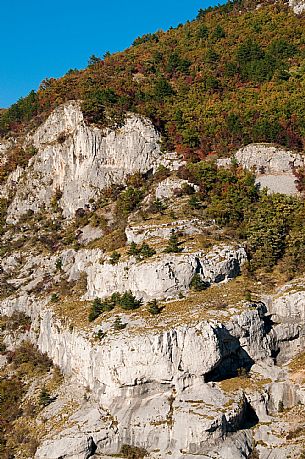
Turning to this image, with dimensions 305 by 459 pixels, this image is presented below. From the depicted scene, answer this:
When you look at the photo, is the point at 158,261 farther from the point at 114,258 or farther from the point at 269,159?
the point at 269,159

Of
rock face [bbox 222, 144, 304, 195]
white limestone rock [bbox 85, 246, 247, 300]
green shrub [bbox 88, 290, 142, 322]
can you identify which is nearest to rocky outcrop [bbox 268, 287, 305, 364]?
white limestone rock [bbox 85, 246, 247, 300]

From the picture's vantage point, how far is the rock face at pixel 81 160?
221 ft

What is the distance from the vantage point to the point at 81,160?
226ft

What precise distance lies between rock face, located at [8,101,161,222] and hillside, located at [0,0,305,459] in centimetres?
23

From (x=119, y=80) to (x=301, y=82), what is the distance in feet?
101

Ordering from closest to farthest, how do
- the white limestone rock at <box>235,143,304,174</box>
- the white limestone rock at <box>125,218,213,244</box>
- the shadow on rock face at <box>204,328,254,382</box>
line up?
1. the shadow on rock face at <box>204,328,254,382</box>
2. the white limestone rock at <box>125,218,213,244</box>
3. the white limestone rock at <box>235,143,304,174</box>

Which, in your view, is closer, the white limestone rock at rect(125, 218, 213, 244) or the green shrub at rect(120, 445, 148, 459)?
the green shrub at rect(120, 445, 148, 459)

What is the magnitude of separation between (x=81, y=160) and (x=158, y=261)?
101ft

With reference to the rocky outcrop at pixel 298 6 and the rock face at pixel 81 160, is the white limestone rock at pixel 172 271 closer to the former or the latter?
the rock face at pixel 81 160

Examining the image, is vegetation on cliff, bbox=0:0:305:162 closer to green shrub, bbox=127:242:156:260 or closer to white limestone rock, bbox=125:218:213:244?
white limestone rock, bbox=125:218:213:244

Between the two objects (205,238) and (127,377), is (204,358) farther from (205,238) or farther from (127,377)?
(205,238)

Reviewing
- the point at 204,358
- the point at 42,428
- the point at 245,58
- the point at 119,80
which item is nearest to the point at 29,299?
the point at 42,428

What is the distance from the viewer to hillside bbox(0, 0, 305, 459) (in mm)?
35844

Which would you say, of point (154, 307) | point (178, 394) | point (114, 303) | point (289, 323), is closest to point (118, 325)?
point (154, 307)
